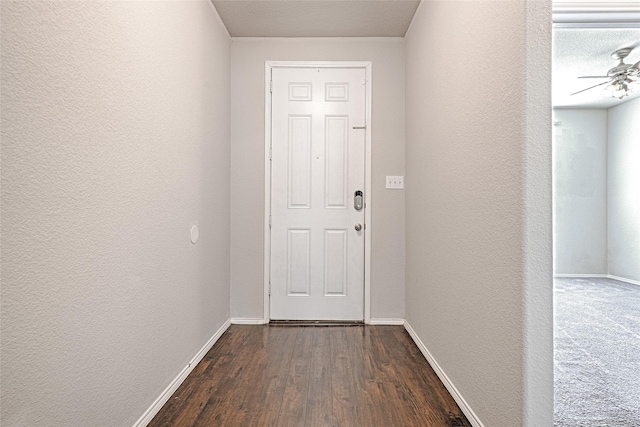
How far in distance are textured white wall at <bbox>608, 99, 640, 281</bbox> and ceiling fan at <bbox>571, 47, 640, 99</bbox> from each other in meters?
0.07

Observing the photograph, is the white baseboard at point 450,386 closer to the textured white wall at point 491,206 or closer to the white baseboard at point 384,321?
the textured white wall at point 491,206

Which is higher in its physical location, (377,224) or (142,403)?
(377,224)

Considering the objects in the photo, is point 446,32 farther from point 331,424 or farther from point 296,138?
point 331,424

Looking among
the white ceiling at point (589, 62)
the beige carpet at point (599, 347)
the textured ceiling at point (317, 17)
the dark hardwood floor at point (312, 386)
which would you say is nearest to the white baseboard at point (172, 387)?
the dark hardwood floor at point (312, 386)

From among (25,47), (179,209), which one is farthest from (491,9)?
(179,209)

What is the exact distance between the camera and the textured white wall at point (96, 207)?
1.06m

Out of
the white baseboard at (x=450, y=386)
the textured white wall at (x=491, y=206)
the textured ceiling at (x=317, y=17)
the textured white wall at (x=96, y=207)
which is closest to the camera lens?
the textured white wall at (x=96, y=207)

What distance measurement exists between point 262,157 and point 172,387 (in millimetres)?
1974

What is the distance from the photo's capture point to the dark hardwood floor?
1845 millimetres

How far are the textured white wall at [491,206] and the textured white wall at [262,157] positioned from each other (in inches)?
29.7

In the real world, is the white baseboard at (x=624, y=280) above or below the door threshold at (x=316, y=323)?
above

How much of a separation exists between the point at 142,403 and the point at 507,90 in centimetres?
205

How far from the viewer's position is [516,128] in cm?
138

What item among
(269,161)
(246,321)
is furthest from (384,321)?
(269,161)
